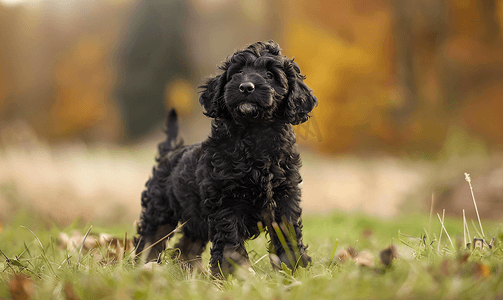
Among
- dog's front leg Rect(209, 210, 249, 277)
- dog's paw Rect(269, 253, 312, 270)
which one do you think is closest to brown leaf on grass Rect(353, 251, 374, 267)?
dog's paw Rect(269, 253, 312, 270)

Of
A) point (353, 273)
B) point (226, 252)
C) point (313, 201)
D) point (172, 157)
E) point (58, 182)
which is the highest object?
point (172, 157)

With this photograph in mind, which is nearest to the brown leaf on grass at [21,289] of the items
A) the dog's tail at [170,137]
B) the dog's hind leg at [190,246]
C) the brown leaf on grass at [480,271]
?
the dog's hind leg at [190,246]

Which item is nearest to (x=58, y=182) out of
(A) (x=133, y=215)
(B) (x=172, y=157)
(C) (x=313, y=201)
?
(A) (x=133, y=215)

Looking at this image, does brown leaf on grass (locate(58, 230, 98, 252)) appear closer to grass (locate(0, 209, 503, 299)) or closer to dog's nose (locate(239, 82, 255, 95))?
grass (locate(0, 209, 503, 299))

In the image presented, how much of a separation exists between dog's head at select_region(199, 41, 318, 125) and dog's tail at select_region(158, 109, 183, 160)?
1.03m

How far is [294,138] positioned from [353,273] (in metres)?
1.39

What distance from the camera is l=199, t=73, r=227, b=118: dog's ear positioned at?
3307 mm

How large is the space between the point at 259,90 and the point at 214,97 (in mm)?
578

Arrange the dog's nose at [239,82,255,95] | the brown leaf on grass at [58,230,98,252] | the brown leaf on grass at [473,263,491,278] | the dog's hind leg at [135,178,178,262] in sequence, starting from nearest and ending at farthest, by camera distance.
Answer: the brown leaf on grass at [473,263,491,278] → the dog's nose at [239,82,255,95] → the brown leaf on grass at [58,230,98,252] → the dog's hind leg at [135,178,178,262]

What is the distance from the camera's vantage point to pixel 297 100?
3.20 m

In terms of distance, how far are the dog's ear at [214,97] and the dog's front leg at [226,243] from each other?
0.90 meters

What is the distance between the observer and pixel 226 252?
116 inches

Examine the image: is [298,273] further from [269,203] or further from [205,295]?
[205,295]

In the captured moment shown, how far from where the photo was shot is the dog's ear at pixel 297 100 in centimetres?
316
